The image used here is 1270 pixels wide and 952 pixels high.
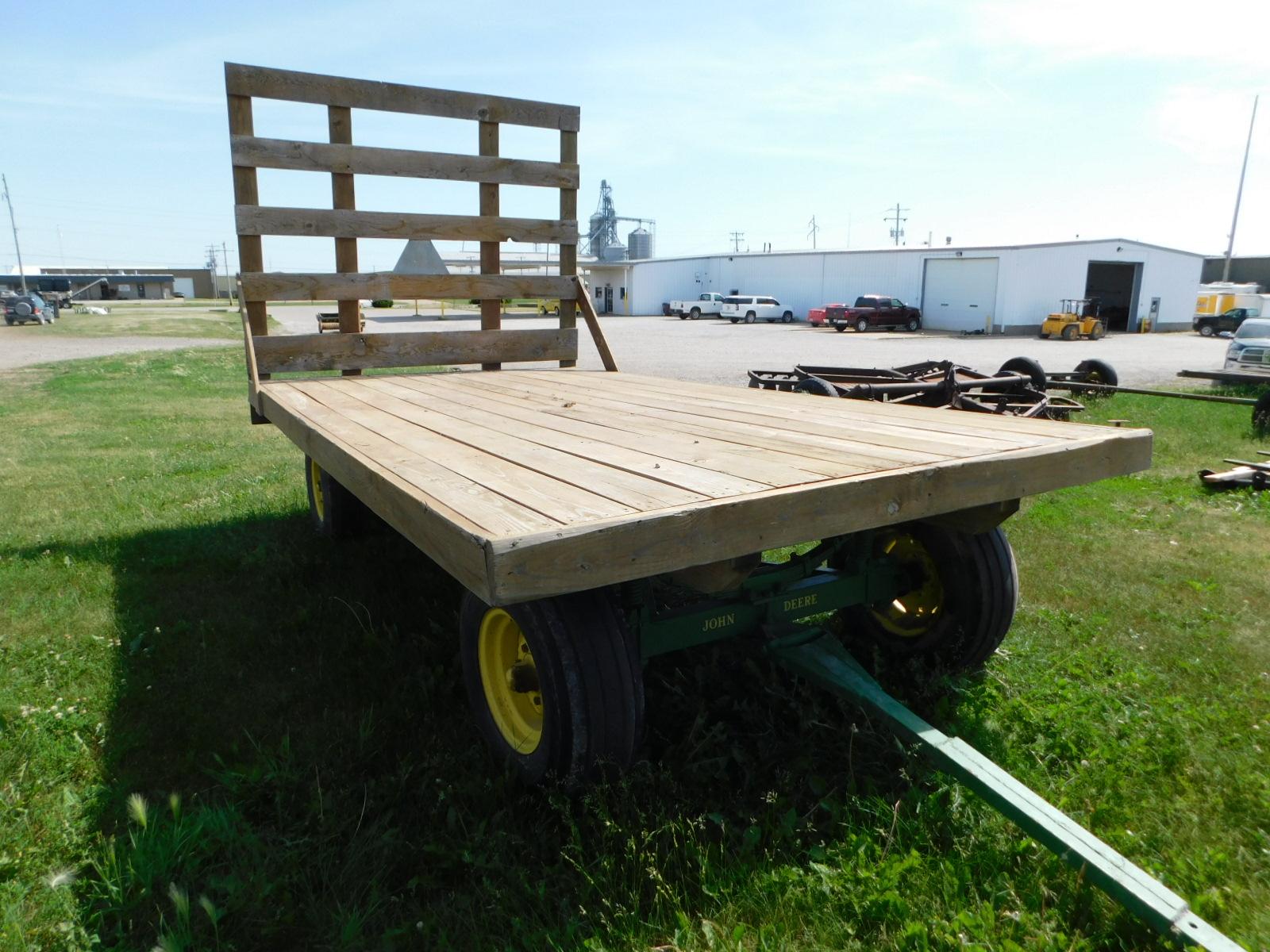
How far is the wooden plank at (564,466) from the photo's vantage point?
2.14 m

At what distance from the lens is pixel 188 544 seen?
5.41 meters

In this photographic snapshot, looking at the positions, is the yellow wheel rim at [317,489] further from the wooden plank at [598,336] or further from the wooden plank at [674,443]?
the wooden plank at [598,336]

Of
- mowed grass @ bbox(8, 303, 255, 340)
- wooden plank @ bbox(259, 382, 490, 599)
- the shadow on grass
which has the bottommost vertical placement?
mowed grass @ bbox(8, 303, 255, 340)

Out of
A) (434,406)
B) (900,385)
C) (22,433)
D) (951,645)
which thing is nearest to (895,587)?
(951,645)

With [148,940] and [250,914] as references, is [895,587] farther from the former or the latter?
[148,940]

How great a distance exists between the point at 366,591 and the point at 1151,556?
4290mm

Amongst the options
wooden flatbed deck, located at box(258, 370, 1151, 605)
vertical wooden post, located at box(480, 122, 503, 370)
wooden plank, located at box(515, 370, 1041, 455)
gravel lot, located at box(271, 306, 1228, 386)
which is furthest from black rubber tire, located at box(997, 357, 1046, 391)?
wooden flatbed deck, located at box(258, 370, 1151, 605)

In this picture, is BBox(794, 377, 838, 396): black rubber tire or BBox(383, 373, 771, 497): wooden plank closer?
BBox(383, 373, 771, 497): wooden plank

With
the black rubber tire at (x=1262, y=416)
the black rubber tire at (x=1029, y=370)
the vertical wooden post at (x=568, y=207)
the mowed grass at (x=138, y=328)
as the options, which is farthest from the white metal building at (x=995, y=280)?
the vertical wooden post at (x=568, y=207)

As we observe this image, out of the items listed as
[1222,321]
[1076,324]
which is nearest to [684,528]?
[1076,324]

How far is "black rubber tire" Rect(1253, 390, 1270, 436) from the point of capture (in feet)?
29.7

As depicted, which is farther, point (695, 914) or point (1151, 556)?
point (1151, 556)

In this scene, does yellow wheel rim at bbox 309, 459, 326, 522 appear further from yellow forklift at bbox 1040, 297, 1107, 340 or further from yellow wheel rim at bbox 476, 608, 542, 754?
yellow forklift at bbox 1040, 297, 1107, 340

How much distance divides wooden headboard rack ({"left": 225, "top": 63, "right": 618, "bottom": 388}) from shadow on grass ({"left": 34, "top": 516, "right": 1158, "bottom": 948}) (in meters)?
2.80
